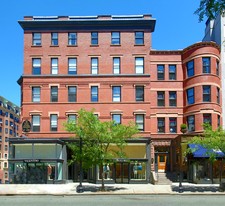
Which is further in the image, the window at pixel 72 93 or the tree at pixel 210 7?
the window at pixel 72 93

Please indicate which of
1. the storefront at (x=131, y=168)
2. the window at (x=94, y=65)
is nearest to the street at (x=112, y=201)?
the storefront at (x=131, y=168)

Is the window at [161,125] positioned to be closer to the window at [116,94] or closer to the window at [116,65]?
the window at [116,94]

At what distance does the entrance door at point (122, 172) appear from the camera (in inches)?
1542

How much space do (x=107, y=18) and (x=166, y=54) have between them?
24.3 ft

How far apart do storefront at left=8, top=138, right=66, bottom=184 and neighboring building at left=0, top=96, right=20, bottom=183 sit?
233 feet

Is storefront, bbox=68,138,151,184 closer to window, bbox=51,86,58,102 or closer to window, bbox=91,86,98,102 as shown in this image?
window, bbox=91,86,98,102

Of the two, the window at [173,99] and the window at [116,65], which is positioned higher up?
the window at [116,65]

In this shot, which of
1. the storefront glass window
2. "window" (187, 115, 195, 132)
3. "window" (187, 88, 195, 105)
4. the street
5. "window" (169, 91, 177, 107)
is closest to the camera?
the street

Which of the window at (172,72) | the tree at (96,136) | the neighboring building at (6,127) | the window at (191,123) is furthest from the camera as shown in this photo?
the neighboring building at (6,127)

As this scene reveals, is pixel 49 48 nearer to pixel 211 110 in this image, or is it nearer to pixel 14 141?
pixel 14 141

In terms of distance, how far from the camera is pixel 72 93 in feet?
136

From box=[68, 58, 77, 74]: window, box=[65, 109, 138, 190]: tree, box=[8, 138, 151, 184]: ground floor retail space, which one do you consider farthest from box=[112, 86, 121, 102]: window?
box=[65, 109, 138, 190]: tree

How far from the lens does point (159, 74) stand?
4206 centimetres

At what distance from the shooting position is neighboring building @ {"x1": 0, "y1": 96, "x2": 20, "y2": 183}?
109625mm
